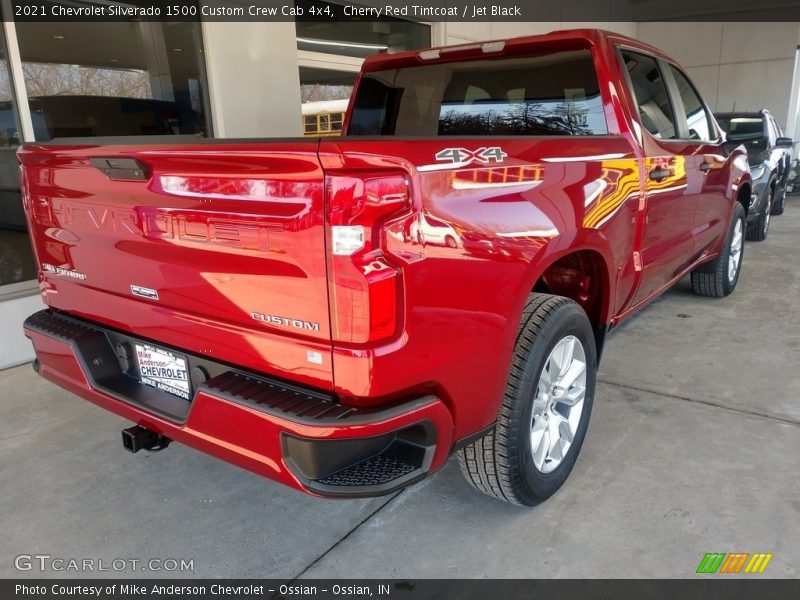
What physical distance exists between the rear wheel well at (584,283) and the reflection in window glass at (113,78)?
3.72 m

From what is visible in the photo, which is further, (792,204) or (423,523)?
(792,204)

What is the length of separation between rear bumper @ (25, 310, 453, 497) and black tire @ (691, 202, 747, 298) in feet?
13.4

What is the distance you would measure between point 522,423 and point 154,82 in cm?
450

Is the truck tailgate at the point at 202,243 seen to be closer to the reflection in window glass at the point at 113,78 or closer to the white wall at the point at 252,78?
the reflection in window glass at the point at 113,78

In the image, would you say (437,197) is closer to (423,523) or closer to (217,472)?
(423,523)

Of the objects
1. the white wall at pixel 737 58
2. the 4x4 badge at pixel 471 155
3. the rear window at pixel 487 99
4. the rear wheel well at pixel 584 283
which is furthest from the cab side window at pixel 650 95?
the white wall at pixel 737 58

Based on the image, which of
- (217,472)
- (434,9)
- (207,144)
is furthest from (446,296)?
(434,9)

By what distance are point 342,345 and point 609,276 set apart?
60.6 inches

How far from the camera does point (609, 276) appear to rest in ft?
8.87

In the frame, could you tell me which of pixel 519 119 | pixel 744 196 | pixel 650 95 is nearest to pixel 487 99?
pixel 519 119

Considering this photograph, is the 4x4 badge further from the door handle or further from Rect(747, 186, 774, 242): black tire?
Rect(747, 186, 774, 242): black tire

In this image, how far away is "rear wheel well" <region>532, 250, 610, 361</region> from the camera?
107 inches

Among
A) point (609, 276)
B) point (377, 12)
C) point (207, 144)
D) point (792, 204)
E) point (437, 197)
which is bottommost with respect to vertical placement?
point (792, 204)

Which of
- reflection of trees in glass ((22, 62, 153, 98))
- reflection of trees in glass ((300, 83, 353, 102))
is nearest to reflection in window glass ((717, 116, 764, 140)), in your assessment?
reflection of trees in glass ((300, 83, 353, 102))
